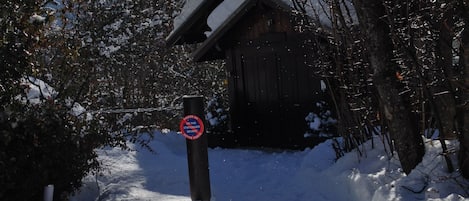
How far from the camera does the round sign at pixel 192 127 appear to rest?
502 cm

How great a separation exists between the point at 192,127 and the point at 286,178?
313 centimetres

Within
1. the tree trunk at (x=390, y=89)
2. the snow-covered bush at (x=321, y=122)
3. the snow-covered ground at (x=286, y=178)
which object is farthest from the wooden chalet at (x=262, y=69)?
the tree trunk at (x=390, y=89)

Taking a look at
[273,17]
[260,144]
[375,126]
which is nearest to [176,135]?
[260,144]

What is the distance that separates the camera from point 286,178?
781cm

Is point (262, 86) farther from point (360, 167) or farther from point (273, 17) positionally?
point (360, 167)

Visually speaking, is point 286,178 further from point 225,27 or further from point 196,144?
point 225,27

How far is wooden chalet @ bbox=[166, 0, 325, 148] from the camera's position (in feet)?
35.2

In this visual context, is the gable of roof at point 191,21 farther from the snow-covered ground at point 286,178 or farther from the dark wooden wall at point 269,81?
the snow-covered ground at point 286,178

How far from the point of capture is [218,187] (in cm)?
748

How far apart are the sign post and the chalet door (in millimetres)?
5616

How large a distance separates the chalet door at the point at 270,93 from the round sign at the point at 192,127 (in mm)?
5670

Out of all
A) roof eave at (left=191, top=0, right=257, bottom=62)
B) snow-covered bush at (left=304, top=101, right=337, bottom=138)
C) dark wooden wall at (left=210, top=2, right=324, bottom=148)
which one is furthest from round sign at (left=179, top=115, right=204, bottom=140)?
roof eave at (left=191, top=0, right=257, bottom=62)

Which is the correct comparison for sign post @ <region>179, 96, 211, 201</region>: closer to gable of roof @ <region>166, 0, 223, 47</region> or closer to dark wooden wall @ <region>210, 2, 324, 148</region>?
dark wooden wall @ <region>210, 2, 324, 148</region>

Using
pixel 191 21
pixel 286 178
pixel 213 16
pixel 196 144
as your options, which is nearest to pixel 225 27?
pixel 213 16
